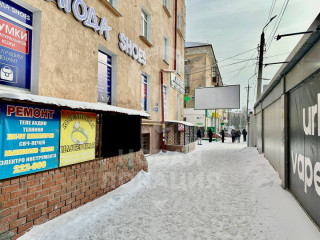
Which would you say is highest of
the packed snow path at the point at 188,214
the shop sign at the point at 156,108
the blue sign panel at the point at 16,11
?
the blue sign panel at the point at 16,11

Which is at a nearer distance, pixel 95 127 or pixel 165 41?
pixel 95 127

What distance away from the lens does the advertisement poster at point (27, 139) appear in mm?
2928

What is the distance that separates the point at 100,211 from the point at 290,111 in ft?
15.8

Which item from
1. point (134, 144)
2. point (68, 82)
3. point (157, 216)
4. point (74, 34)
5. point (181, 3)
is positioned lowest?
point (157, 216)

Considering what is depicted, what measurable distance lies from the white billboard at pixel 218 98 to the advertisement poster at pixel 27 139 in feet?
82.9

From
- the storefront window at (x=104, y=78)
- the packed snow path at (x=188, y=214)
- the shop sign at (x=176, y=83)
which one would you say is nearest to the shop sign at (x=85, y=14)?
the storefront window at (x=104, y=78)

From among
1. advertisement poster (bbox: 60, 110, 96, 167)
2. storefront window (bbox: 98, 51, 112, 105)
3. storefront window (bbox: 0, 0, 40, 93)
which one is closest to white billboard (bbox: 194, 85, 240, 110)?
storefront window (bbox: 98, 51, 112, 105)

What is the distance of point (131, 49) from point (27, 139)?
5.65m

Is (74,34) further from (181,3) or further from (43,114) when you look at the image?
(181,3)

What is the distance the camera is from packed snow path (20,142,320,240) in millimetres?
3271

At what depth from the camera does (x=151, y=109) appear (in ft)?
35.4

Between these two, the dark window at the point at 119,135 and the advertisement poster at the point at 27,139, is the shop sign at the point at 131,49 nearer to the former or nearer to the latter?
the dark window at the point at 119,135

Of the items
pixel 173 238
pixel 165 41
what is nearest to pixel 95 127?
pixel 173 238

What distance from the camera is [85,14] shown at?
5328 mm
